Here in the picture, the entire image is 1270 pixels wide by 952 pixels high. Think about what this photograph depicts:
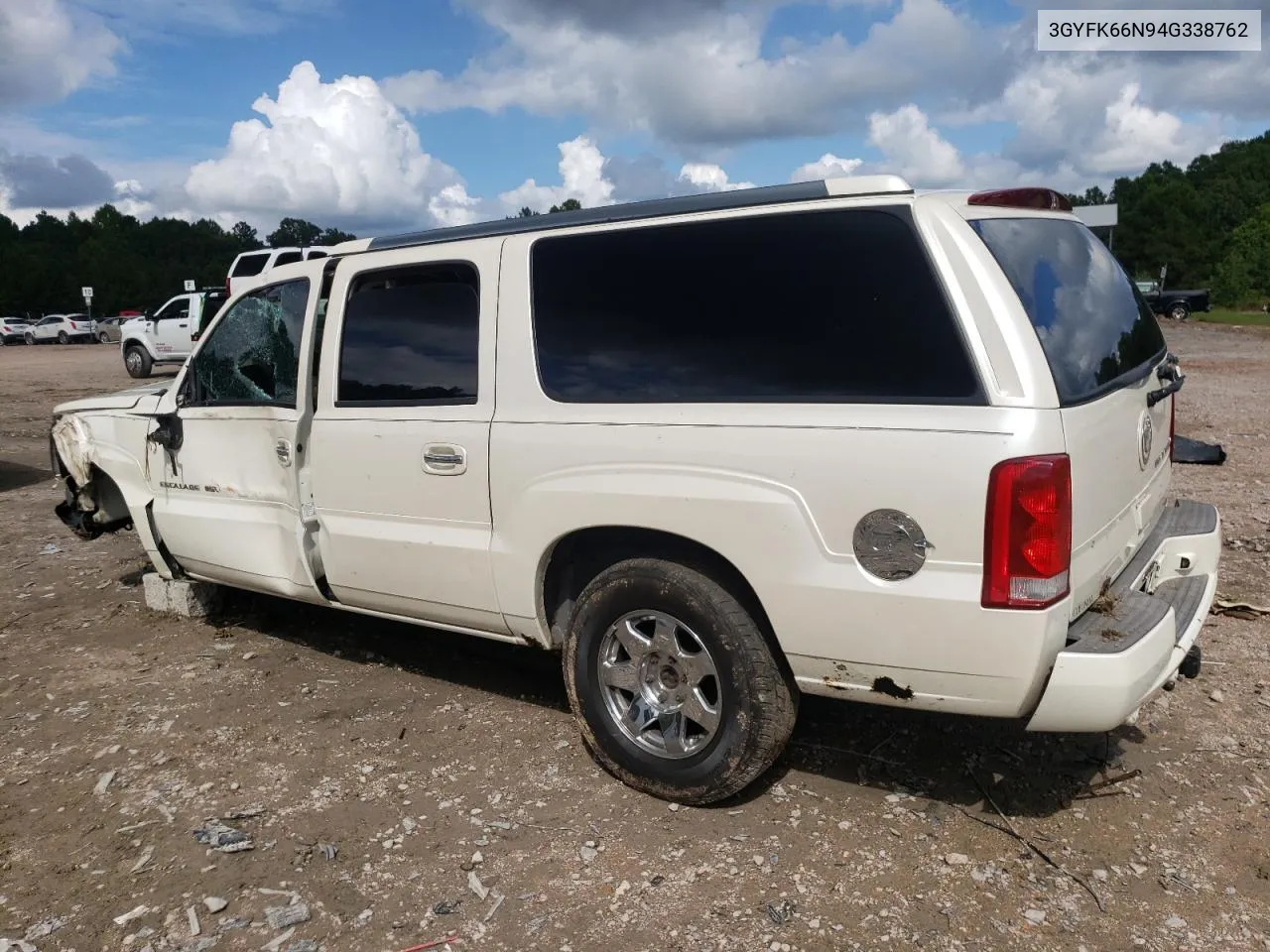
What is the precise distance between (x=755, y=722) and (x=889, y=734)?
1016 millimetres

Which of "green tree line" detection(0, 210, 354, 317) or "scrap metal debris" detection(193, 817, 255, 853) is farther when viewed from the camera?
"green tree line" detection(0, 210, 354, 317)

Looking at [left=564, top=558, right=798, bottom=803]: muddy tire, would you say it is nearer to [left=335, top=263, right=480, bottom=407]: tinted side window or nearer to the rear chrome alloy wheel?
the rear chrome alloy wheel

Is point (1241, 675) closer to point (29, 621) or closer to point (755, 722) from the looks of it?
point (755, 722)

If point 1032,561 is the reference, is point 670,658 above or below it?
below

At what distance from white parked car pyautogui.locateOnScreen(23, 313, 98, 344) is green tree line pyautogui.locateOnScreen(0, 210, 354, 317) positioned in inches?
436

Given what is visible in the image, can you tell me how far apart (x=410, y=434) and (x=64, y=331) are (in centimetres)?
4892

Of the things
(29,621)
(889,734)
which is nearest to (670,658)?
(889,734)

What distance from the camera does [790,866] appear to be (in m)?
3.13

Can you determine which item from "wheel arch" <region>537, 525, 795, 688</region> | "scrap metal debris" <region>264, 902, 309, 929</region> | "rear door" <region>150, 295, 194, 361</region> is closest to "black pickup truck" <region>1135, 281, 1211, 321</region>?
"rear door" <region>150, 295, 194, 361</region>

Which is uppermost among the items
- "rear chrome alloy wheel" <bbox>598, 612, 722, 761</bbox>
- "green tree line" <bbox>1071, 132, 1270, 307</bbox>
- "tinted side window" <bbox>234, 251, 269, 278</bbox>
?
"green tree line" <bbox>1071, 132, 1270, 307</bbox>

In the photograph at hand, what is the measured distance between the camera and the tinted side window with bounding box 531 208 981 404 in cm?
288

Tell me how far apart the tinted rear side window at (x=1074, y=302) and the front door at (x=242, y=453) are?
9.70 feet

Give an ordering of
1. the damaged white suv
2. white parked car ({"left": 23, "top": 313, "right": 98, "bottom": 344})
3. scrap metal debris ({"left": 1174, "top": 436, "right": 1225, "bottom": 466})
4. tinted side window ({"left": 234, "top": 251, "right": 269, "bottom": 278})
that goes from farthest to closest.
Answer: white parked car ({"left": 23, "top": 313, "right": 98, "bottom": 344}) < tinted side window ({"left": 234, "top": 251, "right": 269, "bottom": 278}) < scrap metal debris ({"left": 1174, "top": 436, "right": 1225, "bottom": 466}) < the damaged white suv

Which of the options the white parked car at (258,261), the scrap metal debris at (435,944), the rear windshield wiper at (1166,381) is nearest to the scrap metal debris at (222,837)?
the scrap metal debris at (435,944)
